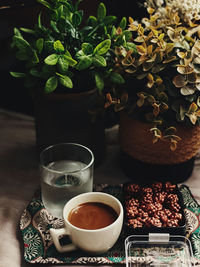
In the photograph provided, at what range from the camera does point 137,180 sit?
85 cm

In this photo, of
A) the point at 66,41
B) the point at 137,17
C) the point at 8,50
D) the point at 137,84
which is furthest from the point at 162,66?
the point at 8,50

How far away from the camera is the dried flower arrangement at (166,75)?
70cm

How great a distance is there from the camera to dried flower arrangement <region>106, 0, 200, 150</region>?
70 cm

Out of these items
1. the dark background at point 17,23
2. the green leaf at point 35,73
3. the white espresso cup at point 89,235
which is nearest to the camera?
the white espresso cup at point 89,235

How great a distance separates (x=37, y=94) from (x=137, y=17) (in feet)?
1.13

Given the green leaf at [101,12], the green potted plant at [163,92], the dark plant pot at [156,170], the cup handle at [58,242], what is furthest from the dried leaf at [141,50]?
the cup handle at [58,242]

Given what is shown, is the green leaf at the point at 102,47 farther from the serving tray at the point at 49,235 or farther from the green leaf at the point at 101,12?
the serving tray at the point at 49,235

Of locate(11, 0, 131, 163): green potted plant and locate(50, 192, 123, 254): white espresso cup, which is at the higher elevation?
locate(11, 0, 131, 163): green potted plant

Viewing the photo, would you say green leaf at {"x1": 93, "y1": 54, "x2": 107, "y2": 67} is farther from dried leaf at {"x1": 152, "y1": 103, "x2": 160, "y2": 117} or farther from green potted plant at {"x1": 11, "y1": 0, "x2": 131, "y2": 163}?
dried leaf at {"x1": 152, "y1": 103, "x2": 160, "y2": 117}

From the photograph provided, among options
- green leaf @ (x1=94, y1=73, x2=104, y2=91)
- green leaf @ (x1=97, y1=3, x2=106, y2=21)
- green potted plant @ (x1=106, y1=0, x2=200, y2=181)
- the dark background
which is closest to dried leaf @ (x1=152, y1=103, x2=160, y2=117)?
green potted plant @ (x1=106, y1=0, x2=200, y2=181)

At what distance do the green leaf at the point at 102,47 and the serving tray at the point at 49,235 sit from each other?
0.28 metres

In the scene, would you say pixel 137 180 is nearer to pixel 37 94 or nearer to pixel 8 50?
pixel 37 94

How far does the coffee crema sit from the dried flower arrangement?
15 cm

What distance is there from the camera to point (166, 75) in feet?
2.42
